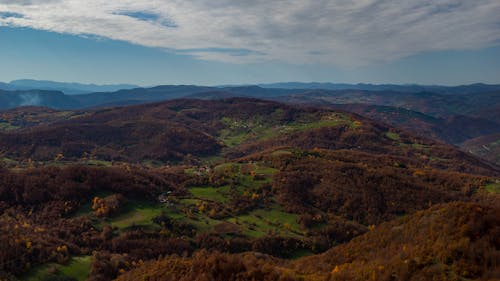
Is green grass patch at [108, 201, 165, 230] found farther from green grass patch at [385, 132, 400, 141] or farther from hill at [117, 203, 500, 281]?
green grass patch at [385, 132, 400, 141]

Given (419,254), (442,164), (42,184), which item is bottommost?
(442,164)

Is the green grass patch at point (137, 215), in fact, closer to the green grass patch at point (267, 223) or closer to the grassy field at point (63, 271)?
the grassy field at point (63, 271)

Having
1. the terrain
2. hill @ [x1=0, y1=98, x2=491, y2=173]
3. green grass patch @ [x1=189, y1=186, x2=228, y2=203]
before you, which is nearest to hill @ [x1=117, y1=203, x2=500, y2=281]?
the terrain

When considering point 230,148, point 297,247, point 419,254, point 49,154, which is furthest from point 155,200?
point 230,148

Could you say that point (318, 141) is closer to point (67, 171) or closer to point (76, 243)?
point (67, 171)

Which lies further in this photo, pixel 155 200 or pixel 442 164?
pixel 442 164

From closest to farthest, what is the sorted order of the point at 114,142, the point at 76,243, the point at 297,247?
1. the point at 76,243
2. the point at 297,247
3. the point at 114,142

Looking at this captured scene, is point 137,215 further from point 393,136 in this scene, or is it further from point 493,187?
point 393,136

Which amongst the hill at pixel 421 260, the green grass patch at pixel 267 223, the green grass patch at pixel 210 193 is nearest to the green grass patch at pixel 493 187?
the green grass patch at pixel 267 223
